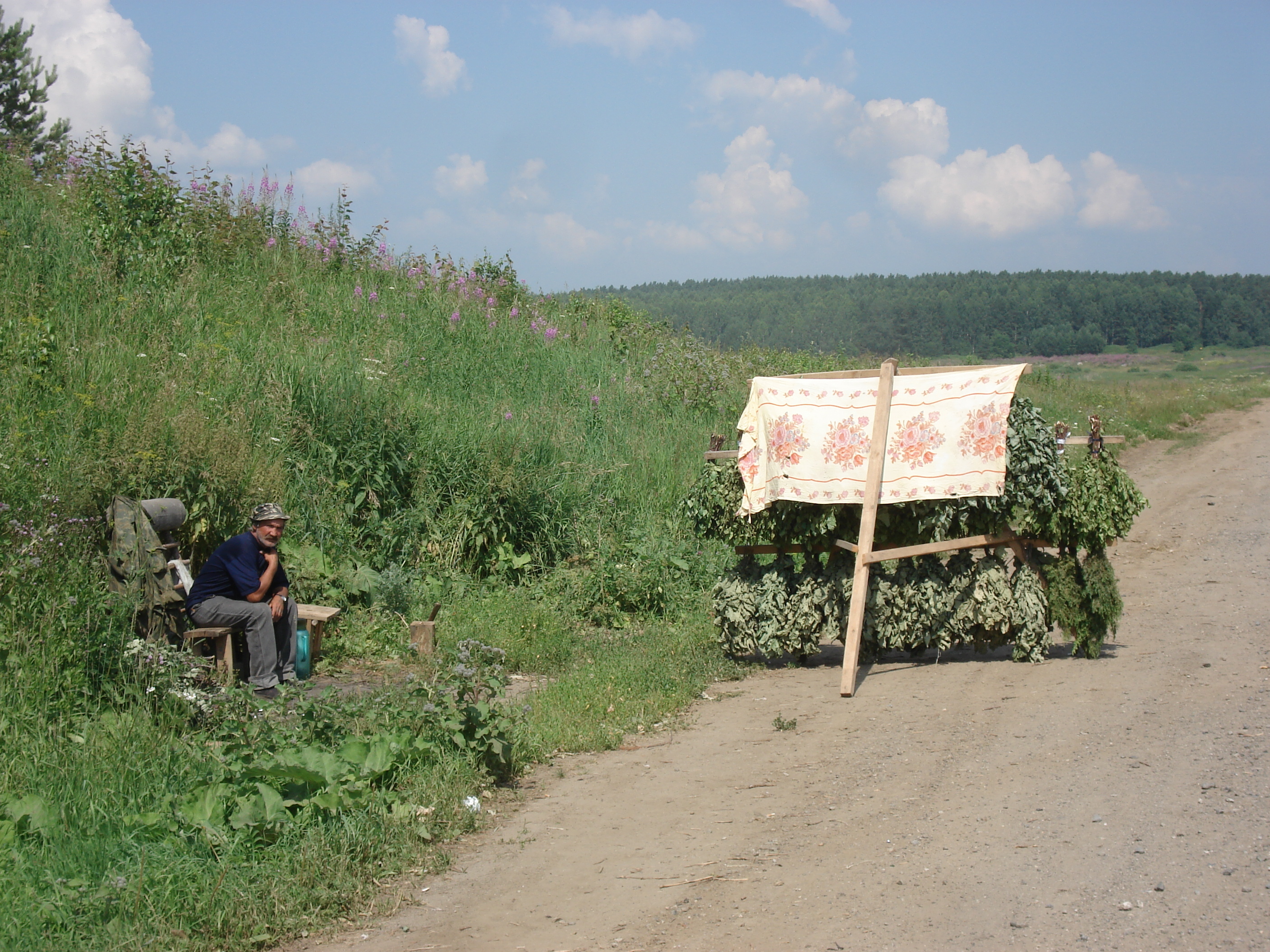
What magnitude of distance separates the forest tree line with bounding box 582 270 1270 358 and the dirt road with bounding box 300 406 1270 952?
1849 inches

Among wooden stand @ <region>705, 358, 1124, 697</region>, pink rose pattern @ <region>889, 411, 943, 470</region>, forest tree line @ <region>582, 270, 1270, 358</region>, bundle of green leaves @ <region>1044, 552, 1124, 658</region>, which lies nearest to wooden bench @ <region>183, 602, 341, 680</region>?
wooden stand @ <region>705, 358, 1124, 697</region>

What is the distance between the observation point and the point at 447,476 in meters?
10.8

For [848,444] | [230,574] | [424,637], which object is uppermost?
[848,444]

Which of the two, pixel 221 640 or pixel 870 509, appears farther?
pixel 870 509

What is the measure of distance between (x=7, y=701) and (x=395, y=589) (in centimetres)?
403

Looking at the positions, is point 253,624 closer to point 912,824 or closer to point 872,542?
point 872,542

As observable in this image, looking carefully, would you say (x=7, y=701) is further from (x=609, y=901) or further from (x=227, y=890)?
(x=609, y=901)

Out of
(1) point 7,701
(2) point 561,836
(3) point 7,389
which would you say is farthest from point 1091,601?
(3) point 7,389

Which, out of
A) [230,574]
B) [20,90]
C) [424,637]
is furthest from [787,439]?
[20,90]

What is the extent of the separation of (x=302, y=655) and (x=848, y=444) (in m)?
4.44

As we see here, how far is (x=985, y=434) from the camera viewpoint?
745 centimetres

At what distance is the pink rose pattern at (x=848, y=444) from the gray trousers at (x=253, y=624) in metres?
4.24

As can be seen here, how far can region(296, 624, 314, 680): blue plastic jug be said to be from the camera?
7.76m

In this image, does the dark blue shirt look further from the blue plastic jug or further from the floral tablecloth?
the floral tablecloth
